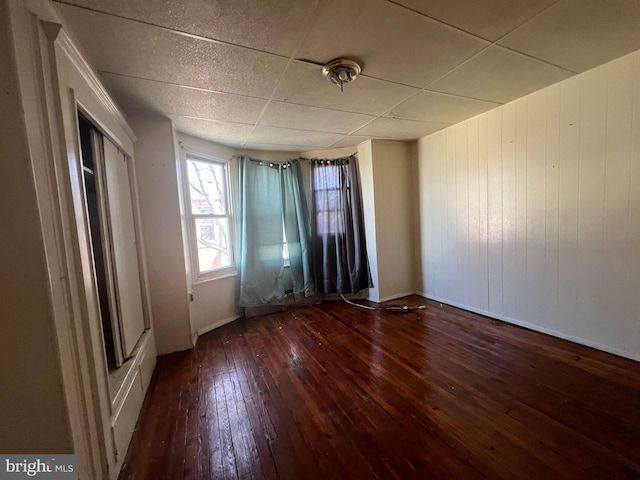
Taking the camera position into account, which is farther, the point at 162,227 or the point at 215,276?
the point at 215,276

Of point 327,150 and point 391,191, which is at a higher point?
point 327,150

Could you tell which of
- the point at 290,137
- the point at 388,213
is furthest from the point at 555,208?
the point at 290,137

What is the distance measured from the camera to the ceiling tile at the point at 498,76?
1.69 meters

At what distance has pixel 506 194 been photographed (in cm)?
258

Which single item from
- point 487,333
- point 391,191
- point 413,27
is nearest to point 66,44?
point 413,27

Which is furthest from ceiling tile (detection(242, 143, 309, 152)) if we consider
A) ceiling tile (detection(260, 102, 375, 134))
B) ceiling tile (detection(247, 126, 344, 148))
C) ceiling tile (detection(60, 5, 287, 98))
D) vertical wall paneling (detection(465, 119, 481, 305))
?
vertical wall paneling (detection(465, 119, 481, 305))

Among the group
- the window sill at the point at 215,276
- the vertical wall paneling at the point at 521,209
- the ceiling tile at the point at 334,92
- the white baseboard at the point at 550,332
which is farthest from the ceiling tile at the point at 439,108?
the window sill at the point at 215,276

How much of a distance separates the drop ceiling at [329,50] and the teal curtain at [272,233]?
40.3 inches

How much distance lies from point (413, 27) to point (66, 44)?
1.73 m

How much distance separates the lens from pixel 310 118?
2467 mm

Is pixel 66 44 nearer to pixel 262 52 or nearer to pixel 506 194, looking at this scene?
pixel 262 52

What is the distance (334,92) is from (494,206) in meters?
2.09

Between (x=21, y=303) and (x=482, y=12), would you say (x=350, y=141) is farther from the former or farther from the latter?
(x=21, y=303)

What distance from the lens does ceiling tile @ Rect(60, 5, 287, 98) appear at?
48.1 inches
